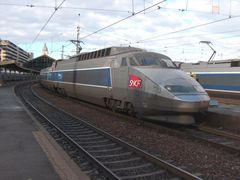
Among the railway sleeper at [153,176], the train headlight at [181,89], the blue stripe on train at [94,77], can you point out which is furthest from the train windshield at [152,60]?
the railway sleeper at [153,176]

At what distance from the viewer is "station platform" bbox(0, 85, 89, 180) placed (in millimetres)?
6684

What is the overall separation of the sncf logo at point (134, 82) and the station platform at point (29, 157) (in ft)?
12.1

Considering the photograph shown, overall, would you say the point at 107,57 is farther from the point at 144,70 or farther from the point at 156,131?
the point at 156,131

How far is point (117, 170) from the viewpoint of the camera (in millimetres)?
7566

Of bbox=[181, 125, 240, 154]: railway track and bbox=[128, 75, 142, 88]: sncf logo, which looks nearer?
bbox=[181, 125, 240, 154]: railway track

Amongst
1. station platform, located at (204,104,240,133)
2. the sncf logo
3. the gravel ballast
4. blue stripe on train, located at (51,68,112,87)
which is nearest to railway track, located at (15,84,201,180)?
the gravel ballast

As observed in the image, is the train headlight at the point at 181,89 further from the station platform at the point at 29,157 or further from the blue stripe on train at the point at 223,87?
the blue stripe on train at the point at 223,87

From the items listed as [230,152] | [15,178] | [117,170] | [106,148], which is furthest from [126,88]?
[15,178]

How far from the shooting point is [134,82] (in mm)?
13805

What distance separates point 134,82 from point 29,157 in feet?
21.2

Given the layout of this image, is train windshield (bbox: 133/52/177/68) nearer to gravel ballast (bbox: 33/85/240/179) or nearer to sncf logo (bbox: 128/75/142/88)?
sncf logo (bbox: 128/75/142/88)

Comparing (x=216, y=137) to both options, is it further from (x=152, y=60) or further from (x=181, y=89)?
(x=152, y=60)

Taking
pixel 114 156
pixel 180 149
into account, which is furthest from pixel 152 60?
pixel 114 156

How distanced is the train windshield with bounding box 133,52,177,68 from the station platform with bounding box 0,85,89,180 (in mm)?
4597
